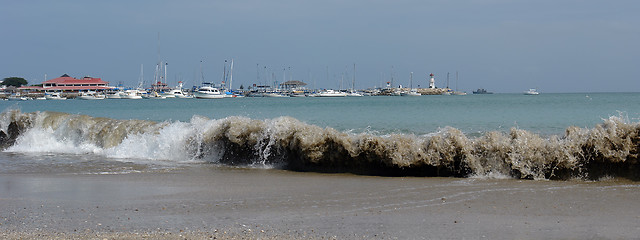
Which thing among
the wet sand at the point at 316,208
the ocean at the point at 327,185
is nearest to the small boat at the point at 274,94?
the ocean at the point at 327,185

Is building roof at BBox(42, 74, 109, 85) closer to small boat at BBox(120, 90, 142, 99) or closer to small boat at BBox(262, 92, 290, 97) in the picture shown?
small boat at BBox(120, 90, 142, 99)

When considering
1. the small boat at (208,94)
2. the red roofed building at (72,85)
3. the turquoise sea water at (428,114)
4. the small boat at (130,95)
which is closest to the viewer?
the turquoise sea water at (428,114)

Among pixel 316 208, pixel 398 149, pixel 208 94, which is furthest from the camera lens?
pixel 208 94

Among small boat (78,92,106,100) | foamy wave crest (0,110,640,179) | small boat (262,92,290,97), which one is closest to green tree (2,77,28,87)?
small boat (78,92,106,100)

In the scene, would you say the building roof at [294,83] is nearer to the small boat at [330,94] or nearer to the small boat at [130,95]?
the small boat at [330,94]

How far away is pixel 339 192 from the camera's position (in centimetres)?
917

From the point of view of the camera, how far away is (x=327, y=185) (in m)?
9.95

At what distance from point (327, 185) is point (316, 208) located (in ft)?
6.89

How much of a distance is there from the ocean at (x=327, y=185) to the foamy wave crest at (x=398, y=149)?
25mm

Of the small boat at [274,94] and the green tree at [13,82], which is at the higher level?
the green tree at [13,82]

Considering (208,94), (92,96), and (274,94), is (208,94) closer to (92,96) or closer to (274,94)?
(92,96)

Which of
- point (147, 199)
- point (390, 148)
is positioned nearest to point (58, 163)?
point (147, 199)

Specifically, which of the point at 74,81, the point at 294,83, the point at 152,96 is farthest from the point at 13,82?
the point at 294,83

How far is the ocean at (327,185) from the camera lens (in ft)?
21.9
